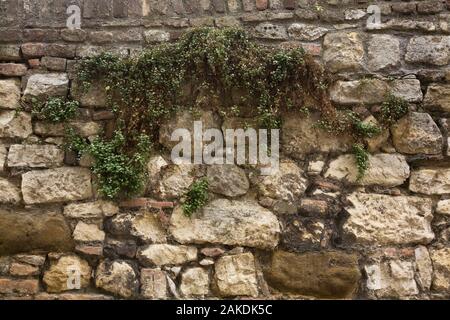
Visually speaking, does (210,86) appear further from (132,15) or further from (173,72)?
(132,15)

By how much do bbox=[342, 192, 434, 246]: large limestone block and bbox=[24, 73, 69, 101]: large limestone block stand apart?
1.92 meters

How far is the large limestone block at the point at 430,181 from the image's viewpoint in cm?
300

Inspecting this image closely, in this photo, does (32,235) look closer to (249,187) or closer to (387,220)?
(249,187)

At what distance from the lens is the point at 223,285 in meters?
2.88

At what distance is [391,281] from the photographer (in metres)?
2.89

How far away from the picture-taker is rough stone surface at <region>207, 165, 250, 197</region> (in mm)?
2982

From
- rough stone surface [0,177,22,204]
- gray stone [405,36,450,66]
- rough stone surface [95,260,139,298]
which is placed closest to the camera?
rough stone surface [95,260,139,298]

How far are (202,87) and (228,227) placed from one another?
88cm

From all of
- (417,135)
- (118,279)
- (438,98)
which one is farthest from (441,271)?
(118,279)

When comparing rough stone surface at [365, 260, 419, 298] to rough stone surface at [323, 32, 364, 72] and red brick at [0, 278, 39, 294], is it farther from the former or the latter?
red brick at [0, 278, 39, 294]

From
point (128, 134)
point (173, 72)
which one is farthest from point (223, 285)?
point (173, 72)

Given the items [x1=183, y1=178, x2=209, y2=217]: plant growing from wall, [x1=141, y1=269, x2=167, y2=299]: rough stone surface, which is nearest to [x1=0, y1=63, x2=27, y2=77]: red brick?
[x1=183, y1=178, x2=209, y2=217]: plant growing from wall

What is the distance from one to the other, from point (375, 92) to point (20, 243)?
7.78 ft
